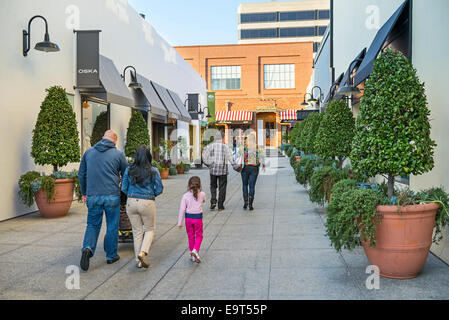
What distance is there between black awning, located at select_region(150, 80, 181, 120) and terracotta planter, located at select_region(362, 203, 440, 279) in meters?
15.8

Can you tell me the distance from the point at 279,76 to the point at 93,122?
1697 inches

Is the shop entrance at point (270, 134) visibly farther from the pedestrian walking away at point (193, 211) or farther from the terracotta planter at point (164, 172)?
the pedestrian walking away at point (193, 211)

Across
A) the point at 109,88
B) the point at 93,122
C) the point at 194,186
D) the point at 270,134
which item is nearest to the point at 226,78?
the point at 270,134

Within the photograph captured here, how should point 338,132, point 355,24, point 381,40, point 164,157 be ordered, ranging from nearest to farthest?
1. point 381,40
2. point 338,132
3. point 355,24
4. point 164,157

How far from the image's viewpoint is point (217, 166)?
412 inches

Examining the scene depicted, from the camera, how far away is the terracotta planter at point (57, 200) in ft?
29.2

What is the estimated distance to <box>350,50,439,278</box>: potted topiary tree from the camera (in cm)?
474

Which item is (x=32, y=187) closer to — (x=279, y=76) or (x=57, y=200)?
(x=57, y=200)

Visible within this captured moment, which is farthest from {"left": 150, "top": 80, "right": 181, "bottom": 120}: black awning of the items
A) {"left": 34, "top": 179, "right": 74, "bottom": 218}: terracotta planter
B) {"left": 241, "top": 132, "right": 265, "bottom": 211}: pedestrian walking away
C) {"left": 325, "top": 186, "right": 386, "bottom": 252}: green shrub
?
{"left": 325, "top": 186, "right": 386, "bottom": 252}: green shrub

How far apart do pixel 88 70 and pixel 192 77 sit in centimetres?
2007

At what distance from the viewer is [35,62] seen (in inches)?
395

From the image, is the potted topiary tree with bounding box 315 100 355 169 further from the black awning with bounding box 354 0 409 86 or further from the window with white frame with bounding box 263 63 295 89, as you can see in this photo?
the window with white frame with bounding box 263 63 295 89
